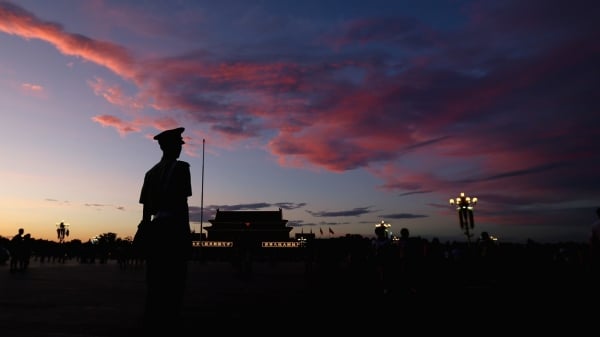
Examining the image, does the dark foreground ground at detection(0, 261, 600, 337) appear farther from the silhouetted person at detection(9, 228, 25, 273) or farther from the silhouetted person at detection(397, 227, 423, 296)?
the silhouetted person at detection(9, 228, 25, 273)

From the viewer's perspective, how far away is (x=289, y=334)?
5.07m

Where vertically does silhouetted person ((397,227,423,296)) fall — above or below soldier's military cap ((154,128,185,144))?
below

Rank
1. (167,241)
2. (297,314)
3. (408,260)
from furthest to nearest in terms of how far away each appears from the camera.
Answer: (408,260)
(297,314)
(167,241)

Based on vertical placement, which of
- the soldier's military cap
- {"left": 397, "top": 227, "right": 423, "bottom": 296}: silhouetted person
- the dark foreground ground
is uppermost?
the soldier's military cap

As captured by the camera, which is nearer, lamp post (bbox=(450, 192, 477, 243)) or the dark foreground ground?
the dark foreground ground

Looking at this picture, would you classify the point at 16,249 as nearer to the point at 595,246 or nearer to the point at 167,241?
the point at 167,241

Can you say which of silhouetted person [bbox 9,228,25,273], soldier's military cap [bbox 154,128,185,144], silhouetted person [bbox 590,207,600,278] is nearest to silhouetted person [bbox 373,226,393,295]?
silhouetted person [bbox 590,207,600,278]

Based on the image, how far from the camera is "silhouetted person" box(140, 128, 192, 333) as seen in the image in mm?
3658

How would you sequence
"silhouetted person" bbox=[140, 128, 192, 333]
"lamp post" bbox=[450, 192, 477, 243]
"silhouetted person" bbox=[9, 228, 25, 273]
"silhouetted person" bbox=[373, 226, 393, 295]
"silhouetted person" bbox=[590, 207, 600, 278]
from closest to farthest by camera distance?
1. "silhouetted person" bbox=[140, 128, 192, 333]
2. "silhouetted person" bbox=[590, 207, 600, 278]
3. "silhouetted person" bbox=[373, 226, 393, 295]
4. "silhouetted person" bbox=[9, 228, 25, 273]
5. "lamp post" bbox=[450, 192, 477, 243]

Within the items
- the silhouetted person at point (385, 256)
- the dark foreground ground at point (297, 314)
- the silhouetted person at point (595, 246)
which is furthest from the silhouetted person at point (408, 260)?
the silhouetted person at point (595, 246)

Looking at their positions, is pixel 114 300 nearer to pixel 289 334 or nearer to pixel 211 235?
pixel 289 334

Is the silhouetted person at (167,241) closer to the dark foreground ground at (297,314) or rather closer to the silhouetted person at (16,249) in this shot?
the dark foreground ground at (297,314)

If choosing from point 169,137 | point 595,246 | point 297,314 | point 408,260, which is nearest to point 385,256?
point 408,260

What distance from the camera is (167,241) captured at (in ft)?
12.3
